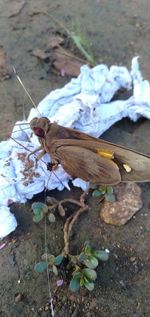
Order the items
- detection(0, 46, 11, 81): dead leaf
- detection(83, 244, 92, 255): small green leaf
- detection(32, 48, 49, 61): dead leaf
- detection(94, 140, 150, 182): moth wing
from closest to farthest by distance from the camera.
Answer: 1. detection(83, 244, 92, 255): small green leaf
2. detection(94, 140, 150, 182): moth wing
3. detection(0, 46, 11, 81): dead leaf
4. detection(32, 48, 49, 61): dead leaf

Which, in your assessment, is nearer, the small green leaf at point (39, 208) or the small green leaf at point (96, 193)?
the small green leaf at point (39, 208)

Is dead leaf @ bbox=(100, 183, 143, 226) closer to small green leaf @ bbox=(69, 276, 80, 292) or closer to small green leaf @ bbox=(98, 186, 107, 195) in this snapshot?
small green leaf @ bbox=(98, 186, 107, 195)

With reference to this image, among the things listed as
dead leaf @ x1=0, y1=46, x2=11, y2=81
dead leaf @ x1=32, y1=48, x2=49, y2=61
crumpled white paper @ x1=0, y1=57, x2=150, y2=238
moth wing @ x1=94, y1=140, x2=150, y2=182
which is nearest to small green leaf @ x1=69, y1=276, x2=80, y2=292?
crumpled white paper @ x1=0, y1=57, x2=150, y2=238

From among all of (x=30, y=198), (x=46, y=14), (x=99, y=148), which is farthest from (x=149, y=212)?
(x=46, y=14)

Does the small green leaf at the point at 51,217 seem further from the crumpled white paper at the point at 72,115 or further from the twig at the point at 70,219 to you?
the crumpled white paper at the point at 72,115

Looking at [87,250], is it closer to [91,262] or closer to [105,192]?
[91,262]

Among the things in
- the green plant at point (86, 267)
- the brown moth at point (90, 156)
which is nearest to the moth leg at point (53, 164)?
the brown moth at point (90, 156)

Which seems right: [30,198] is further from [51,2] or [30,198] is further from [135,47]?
[51,2]
